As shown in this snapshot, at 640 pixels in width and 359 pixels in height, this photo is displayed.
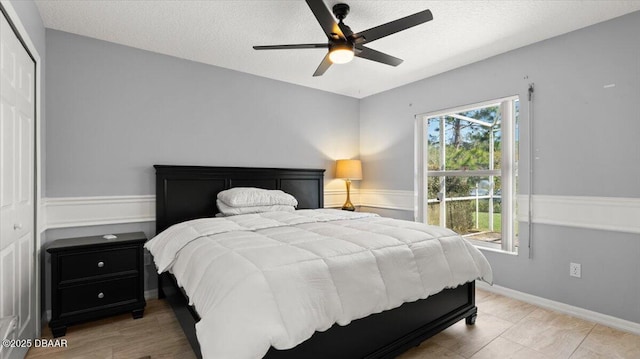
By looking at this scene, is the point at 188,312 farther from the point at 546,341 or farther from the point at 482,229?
the point at 482,229

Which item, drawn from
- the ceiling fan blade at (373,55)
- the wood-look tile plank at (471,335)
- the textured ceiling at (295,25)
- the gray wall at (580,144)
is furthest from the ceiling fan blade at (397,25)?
the wood-look tile plank at (471,335)

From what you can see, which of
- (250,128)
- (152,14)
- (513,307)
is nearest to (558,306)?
(513,307)

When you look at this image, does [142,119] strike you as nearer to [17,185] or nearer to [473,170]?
[17,185]

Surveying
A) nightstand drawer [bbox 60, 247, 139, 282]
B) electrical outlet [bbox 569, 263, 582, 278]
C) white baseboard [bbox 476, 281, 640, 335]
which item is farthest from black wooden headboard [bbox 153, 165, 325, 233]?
electrical outlet [bbox 569, 263, 582, 278]

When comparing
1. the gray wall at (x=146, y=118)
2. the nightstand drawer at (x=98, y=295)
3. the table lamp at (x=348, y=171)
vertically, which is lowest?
the nightstand drawer at (x=98, y=295)

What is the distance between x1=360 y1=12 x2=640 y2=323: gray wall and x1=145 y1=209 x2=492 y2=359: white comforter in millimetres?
945

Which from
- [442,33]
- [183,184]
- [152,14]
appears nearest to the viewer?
[152,14]

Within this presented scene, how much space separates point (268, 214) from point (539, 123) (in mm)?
2637

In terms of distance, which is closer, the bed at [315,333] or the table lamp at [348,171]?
the bed at [315,333]

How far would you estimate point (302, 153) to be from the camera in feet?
13.7

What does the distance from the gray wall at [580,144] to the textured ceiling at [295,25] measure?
0.19 metres

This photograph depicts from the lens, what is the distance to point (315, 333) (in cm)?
154

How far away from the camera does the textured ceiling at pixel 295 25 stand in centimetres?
231

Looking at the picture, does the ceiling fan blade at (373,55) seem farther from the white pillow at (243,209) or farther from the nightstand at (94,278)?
the nightstand at (94,278)
